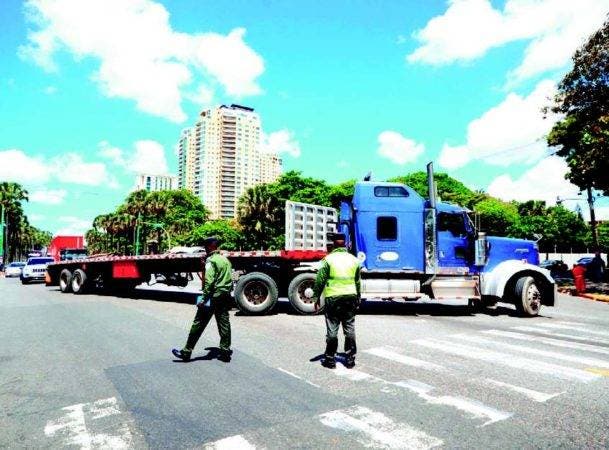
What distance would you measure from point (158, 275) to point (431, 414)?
13.2m

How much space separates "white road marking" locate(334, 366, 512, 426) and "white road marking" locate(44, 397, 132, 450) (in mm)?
2701

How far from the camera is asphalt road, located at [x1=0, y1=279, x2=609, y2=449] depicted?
3809mm

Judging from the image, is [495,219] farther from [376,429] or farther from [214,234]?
[376,429]

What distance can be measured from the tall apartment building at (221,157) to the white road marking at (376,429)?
465 ft

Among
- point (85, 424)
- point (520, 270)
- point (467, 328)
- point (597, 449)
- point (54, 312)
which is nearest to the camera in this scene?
point (597, 449)

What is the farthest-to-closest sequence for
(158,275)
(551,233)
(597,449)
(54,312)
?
(551,233), (158,275), (54,312), (597,449)

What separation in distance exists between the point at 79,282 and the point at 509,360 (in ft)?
52.5

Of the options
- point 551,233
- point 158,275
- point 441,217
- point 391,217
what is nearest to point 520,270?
point 441,217

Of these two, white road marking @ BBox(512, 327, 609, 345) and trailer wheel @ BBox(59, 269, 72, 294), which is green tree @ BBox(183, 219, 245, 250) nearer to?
trailer wheel @ BBox(59, 269, 72, 294)

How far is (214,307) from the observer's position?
6402 millimetres

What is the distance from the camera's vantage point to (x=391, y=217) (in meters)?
11.1

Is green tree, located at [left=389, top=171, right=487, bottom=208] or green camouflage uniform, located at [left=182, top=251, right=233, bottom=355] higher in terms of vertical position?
green tree, located at [left=389, top=171, right=487, bottom=208]

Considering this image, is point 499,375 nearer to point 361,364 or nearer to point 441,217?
point 361,364

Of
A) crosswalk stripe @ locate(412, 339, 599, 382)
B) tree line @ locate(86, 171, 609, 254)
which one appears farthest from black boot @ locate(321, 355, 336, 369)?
tree line @ locate(86, 171, 609, 254)
